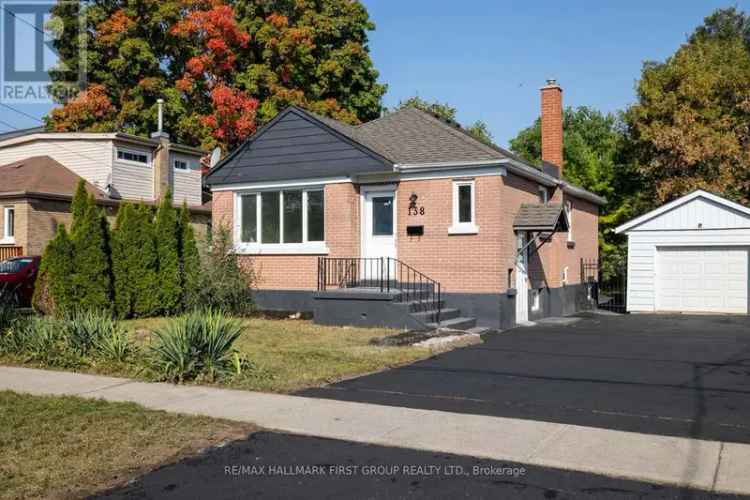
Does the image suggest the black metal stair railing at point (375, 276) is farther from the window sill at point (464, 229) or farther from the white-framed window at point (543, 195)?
the white-framed window at point (543, 195)

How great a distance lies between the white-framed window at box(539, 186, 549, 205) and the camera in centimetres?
1923

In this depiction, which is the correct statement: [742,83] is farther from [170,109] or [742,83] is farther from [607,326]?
[170,109]

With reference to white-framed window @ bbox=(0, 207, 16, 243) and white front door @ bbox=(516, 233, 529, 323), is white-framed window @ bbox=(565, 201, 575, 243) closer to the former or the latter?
white front door @ bbox=(516, 233, 529, 323)

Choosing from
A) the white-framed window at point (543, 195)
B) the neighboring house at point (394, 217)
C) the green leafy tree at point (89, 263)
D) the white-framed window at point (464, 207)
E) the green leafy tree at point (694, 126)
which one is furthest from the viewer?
the green leafy tree at point (694, 126)

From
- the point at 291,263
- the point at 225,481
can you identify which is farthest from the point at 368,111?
the point at 225,481

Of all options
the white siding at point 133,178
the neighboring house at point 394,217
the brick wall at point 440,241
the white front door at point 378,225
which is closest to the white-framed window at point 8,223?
the white siding at point 133,178

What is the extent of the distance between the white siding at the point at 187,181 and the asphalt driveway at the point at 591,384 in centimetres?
2075

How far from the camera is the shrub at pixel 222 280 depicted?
17.6 metres

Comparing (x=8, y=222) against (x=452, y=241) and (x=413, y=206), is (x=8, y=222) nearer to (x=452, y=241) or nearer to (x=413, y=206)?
(x=413, y=206)

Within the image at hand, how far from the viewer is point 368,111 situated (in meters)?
35.3

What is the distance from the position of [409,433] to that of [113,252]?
40.4 ft

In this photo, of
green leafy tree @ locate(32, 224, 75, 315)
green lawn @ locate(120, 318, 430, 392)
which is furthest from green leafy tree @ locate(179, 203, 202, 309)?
green leafy tree @ locate(32, 224, 75, 315)

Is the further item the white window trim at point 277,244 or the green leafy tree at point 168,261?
the white window trim at point 277,244

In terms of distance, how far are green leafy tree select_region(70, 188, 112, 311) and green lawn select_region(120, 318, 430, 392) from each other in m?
1.14
